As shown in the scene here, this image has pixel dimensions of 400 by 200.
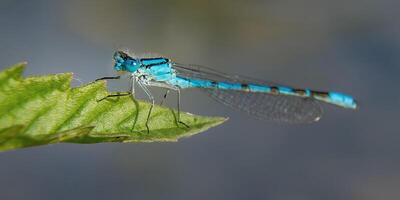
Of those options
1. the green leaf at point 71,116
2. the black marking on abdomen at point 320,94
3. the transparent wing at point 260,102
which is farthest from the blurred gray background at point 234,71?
the green leaf at point 71,116

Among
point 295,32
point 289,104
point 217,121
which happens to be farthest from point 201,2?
point 217,121

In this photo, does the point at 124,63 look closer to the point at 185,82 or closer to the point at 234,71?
the point at 185,82

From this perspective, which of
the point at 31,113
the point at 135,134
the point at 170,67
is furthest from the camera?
the point at 170,67

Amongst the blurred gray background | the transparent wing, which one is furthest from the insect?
the blurred gray background

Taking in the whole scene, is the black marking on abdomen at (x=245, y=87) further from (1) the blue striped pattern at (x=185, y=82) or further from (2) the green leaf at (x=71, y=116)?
→ (2) the green leaf at (x=71, y=116)

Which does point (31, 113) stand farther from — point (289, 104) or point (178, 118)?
point (289, 104)

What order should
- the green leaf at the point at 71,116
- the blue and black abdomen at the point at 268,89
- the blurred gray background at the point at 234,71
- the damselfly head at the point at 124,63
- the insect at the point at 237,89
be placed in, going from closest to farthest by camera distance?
the green leaf at the point at 71,116 < the damselfly head at the point at 124,63 < the insect at the point at 237,89 < the blue and black abdomen at the point at 268,89 < the blurred gray background at the point at 234,71

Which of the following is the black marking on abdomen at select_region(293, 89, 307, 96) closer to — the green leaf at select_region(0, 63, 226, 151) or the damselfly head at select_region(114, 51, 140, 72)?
the damselfly head at select_region(114, 51, 140, 72)
